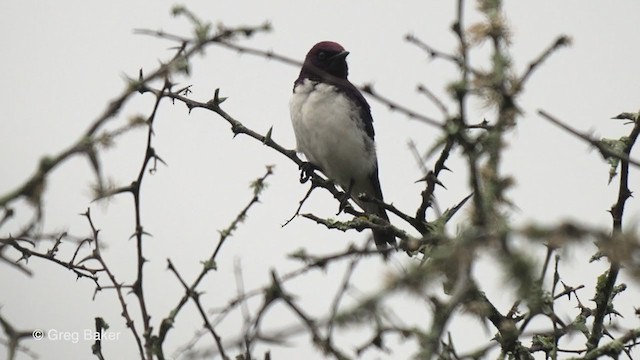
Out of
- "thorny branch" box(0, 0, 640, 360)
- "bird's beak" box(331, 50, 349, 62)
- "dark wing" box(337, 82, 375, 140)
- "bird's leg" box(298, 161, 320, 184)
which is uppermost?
"bird's beak" box(331, 50, 349, 62)

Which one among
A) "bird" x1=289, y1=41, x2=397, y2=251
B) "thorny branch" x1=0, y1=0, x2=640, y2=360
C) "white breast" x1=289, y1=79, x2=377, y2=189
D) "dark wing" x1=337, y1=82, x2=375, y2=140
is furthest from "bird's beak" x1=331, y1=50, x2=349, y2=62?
"thorny branch" x1=0, y1=0, x2=640, y2=360

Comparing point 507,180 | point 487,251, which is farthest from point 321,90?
point 487,251

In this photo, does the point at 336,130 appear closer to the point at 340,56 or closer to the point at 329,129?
the point at 329,129

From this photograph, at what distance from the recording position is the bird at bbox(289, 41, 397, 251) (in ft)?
26.7

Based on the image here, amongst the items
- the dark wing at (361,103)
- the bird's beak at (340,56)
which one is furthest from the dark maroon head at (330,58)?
the dark wing at (361,103)

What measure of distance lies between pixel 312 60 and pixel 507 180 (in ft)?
23.0

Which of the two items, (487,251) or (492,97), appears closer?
(487,251)

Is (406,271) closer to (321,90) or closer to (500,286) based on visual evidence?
(500,286)

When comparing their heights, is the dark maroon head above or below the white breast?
above

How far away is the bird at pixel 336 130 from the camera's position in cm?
814

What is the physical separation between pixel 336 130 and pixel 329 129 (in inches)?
3.0

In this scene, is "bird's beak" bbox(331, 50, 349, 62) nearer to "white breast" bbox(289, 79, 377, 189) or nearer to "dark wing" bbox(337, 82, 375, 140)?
"dark wing" bbox(337, 82, 375, 140)

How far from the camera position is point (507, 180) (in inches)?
85.5

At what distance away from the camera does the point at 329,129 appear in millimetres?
8156
